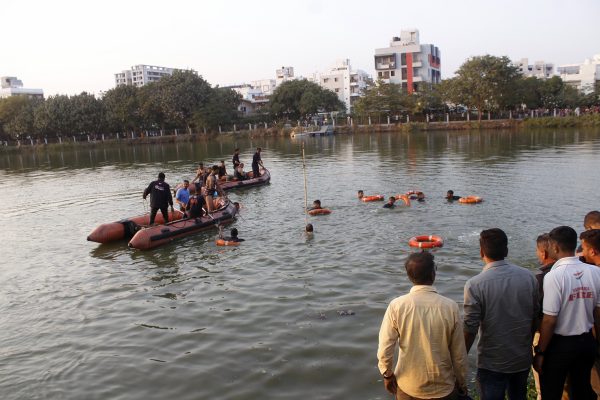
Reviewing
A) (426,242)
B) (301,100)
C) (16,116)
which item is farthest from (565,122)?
(16,116)

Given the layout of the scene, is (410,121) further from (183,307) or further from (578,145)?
(183,307)

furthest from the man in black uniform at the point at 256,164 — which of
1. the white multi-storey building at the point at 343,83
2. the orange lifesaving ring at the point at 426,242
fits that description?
the white multi-storey building at the point at 343,83

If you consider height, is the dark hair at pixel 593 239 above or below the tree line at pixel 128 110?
below

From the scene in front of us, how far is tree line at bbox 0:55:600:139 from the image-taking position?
64312 mm

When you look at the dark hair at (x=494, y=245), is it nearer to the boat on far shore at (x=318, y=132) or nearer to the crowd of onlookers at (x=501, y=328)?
the crowd of onlookers at (x=501, y=328)

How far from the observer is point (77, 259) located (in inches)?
563

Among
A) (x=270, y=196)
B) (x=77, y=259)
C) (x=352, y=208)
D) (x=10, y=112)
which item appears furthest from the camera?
(x=10, y=112)

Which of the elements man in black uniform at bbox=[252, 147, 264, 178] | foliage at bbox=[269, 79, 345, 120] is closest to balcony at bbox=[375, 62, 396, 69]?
foliage at bbox=[269, 79, 345, 120]

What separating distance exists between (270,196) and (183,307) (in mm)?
12712

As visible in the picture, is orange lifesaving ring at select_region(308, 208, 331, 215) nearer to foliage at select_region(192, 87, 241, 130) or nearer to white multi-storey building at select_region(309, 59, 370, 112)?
foliage at select_region(192, 87, 241, 130)

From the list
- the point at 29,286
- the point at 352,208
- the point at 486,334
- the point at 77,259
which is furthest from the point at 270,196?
the point at 486,334

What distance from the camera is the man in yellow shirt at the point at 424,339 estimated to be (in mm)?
4012

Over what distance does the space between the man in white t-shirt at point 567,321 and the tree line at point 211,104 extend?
60.2 metres

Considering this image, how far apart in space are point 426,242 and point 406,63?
78291mm
